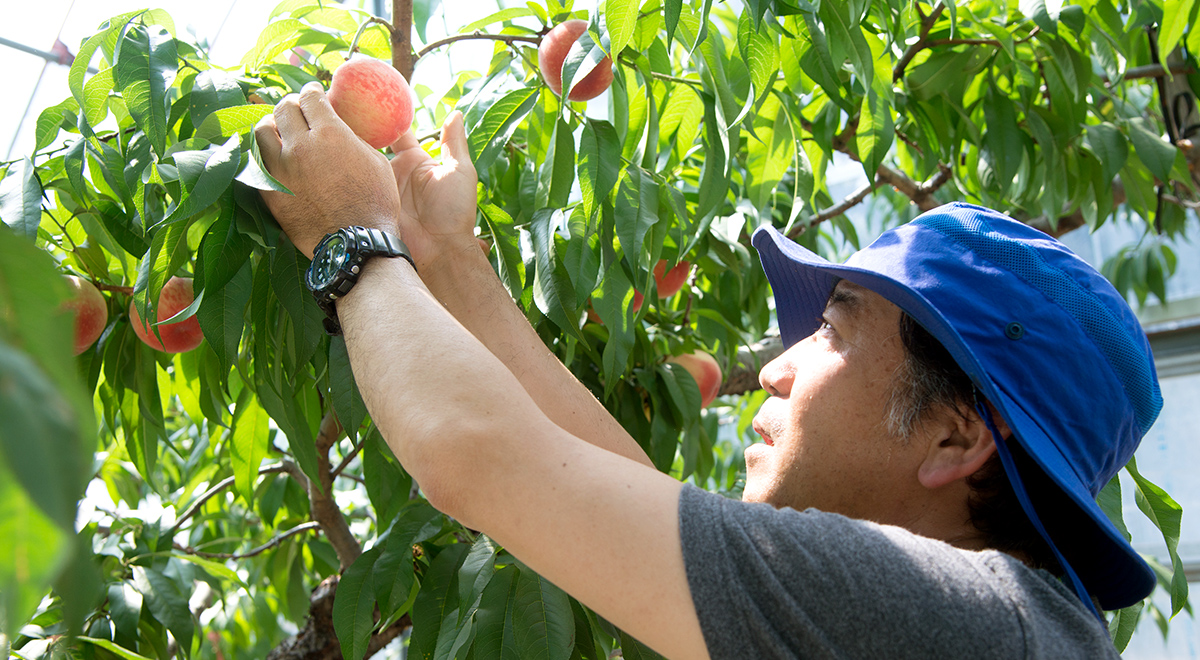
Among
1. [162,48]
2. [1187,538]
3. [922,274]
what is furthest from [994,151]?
[1187,538]

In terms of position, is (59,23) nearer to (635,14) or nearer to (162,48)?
(162,48)

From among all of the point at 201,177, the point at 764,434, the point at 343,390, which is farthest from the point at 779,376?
the point at 201,177

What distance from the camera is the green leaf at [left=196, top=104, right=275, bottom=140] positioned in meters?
0.71

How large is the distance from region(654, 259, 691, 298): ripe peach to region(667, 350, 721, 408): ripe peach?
0.35 ft

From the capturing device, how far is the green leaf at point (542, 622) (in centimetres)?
74

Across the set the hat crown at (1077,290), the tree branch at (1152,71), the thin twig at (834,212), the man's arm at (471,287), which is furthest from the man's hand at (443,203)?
the tree branch at (1152,71)

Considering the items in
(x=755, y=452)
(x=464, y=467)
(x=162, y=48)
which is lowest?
(x=755, y=452)

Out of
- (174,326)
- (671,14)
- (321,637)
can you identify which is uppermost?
(671,14)

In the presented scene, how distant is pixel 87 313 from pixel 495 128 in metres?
0.43

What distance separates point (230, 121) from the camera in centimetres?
72

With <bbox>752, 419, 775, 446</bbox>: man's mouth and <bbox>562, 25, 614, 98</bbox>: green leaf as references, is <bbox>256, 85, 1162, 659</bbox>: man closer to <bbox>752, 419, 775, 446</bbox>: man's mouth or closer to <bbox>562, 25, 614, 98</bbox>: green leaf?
<bbox>752, 419, 775, 446</bbox>: man's mouth

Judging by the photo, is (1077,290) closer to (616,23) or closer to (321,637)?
(616,23)

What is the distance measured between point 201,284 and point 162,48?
0.22 metres

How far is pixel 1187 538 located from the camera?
3.82 m
